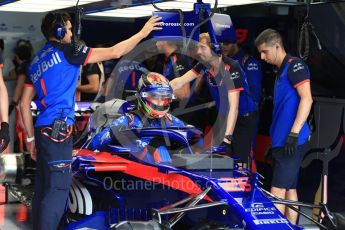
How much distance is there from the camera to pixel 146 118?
5141mm

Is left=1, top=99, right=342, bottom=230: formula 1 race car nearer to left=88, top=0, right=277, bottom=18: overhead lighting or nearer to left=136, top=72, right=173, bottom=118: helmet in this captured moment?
left=136, top=72, right=173, bottom=118: helmet

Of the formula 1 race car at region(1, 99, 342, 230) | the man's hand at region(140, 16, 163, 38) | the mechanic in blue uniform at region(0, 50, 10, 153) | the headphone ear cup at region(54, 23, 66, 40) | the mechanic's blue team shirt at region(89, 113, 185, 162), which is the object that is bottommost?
the formula 1 race car at region(1, 99, 342, 230)

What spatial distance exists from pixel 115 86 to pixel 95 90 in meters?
0.37

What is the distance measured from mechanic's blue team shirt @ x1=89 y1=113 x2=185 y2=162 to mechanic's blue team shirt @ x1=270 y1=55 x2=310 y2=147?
82 cm

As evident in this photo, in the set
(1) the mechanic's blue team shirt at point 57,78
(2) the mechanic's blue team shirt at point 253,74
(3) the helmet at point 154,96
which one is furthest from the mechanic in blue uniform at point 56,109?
(2) the mechanic's blue team shirt at point 253,74

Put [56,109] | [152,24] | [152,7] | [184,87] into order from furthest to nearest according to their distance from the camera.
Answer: [152,7] < [184,87] < [152,24] < [56,109]

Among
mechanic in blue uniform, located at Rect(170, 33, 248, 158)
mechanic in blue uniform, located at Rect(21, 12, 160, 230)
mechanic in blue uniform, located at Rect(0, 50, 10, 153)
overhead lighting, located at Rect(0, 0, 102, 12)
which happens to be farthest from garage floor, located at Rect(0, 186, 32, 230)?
overhead lighting, located at Rect(0, 0, 102, 12)

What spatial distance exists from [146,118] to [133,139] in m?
0.36

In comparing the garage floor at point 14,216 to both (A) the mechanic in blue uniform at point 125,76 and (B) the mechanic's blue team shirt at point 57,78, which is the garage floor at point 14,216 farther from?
(A) the mechanic in blue uniform at point 125,76

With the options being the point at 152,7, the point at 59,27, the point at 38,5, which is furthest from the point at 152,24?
the point at 38,5

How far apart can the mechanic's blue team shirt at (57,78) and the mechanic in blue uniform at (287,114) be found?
5.63 feet

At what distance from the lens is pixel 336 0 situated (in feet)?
21.2

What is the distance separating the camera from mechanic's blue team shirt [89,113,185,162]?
4.74 meters

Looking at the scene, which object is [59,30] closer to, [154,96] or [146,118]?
[154,96]
